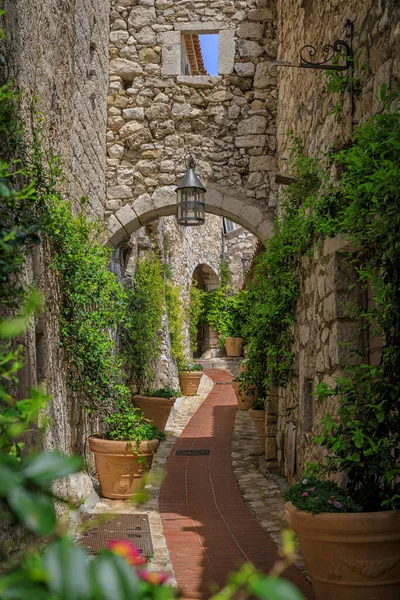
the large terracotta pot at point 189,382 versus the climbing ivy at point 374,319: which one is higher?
the climbing ivy at point 374,319

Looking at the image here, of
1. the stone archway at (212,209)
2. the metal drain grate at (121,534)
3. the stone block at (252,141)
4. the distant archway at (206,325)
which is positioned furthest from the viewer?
the distant archway at (206,325)

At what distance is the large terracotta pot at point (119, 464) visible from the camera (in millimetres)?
5441

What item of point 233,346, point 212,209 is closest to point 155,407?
point 212,209

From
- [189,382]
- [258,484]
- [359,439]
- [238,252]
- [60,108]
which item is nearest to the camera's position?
[359,439]

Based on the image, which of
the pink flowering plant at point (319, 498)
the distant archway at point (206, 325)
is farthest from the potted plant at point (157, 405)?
the distant archway at point (206, 325)

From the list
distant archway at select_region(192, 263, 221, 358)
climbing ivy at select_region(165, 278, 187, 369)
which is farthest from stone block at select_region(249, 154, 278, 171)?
distant archway at select_region(192, 263, 221, 358)

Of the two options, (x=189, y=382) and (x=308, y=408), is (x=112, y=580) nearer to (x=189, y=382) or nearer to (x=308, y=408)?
(x=308, y=408)

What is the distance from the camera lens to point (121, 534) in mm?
4445

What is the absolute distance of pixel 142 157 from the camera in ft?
25.8

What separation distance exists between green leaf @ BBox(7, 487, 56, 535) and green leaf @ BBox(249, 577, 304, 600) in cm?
21

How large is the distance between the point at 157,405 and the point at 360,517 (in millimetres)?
6193

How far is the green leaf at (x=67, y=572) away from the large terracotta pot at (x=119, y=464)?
4.89 m

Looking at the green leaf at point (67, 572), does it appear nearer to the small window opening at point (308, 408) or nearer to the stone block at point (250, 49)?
the small window opening at point (308, 408)

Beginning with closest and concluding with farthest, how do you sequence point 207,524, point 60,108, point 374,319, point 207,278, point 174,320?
point 374,319, point 207,524, point 60,108, point 174,320, point 207,278
